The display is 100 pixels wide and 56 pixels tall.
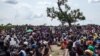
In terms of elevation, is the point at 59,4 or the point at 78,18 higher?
the point at 59,4

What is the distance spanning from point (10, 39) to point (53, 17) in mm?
54065

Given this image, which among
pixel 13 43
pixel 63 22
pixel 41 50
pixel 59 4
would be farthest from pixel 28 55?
pixel 63 22

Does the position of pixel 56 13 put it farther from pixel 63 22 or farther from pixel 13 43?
pixel 13 43

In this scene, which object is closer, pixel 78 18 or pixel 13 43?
pixel 13 43

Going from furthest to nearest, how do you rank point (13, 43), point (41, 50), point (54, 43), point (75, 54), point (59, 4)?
point (59, 4), point (54, 43), point (13, 43), point (41, 50), point (75, 54)

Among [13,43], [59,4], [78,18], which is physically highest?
[13,43]

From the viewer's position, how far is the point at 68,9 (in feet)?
251

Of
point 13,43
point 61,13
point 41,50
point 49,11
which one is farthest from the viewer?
point 49,11

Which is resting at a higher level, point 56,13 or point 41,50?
point 41,50

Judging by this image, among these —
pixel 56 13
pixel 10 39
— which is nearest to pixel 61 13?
pixel 56 13

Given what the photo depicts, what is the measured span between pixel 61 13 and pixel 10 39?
166 ft

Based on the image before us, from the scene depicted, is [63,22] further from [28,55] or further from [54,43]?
[28,55]

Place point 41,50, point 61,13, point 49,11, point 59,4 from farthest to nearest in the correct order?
point 49,11, point 61,13, point 59,4, point 41,50

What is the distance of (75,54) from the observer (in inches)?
712
